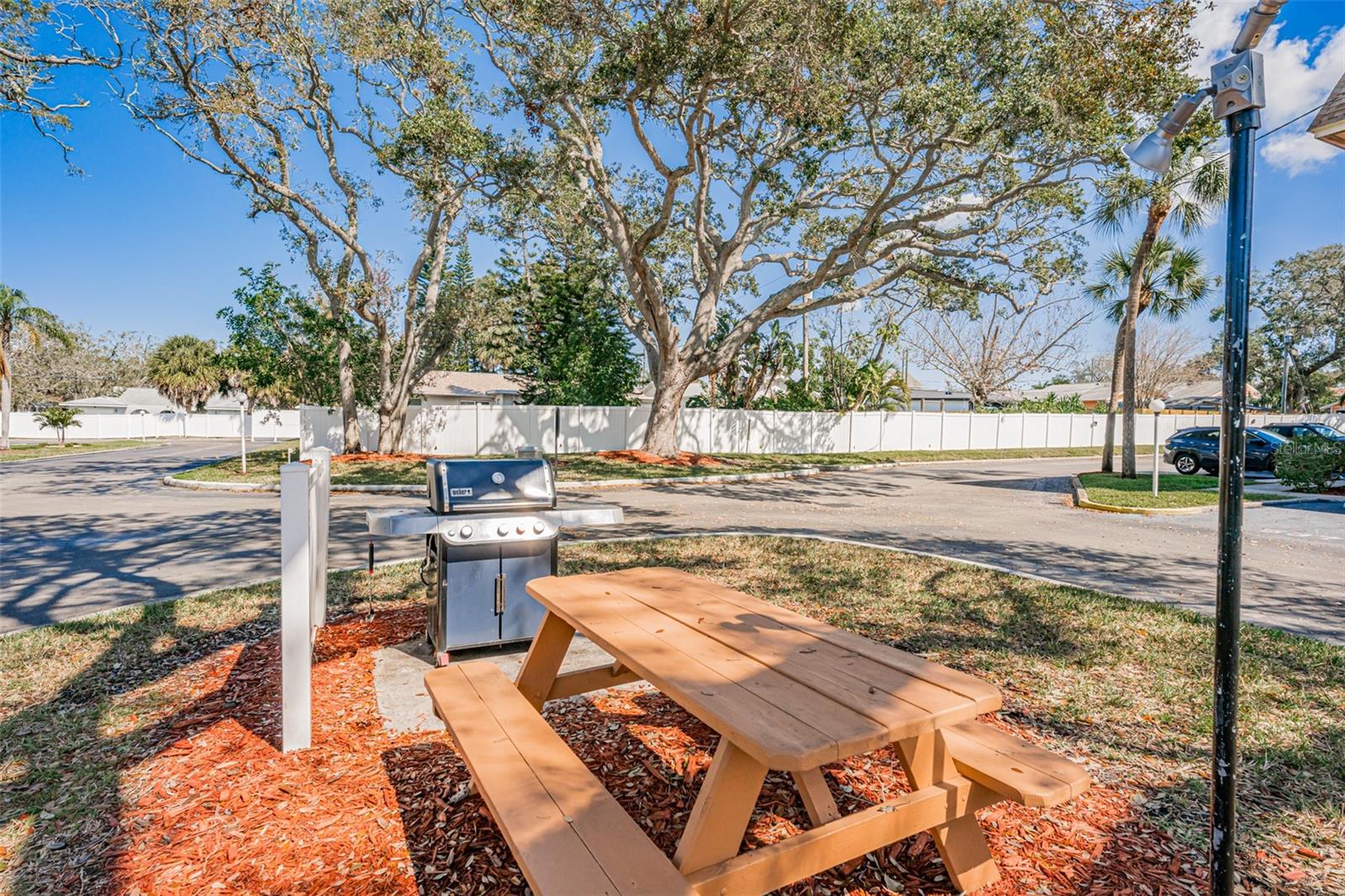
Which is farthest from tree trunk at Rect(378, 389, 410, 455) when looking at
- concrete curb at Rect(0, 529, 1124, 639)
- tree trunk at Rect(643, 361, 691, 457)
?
concrete curb at Rect(0, 529, 1124, 639)

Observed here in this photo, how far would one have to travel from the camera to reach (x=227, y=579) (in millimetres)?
6477

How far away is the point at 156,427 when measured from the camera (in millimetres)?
44688

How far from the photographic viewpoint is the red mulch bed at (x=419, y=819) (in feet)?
7.52

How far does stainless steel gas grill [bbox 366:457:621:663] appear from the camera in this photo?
400 centimetres

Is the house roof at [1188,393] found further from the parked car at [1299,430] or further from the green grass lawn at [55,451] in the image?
the green grass lawn at [55,451]

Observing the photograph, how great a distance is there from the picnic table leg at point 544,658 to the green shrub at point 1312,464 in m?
18.3

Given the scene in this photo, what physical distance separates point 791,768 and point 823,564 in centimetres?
542

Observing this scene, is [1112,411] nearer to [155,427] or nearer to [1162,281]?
[1162,281]

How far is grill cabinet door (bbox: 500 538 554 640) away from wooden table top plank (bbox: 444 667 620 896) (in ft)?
5.64

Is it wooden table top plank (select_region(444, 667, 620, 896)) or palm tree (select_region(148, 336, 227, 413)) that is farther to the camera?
palm tree (select_region(148, 336, 227, 413))

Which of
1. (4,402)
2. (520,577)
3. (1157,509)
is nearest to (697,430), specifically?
(1157,509)

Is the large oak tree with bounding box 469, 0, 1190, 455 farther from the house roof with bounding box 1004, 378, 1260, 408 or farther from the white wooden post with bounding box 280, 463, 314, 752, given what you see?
the house roof with bounding box 1004, 378, 1260, 408

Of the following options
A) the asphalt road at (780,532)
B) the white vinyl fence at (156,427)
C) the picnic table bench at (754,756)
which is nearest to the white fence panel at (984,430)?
the asphalt road at (780,532)

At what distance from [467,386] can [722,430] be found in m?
16.8
